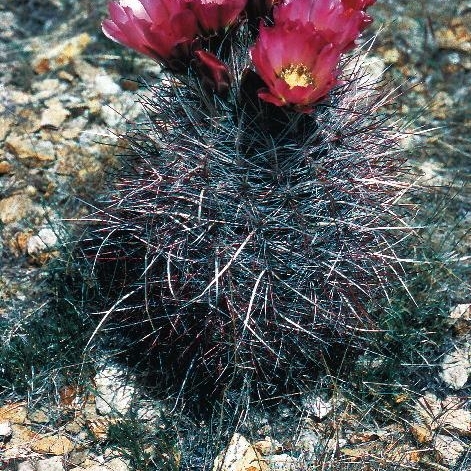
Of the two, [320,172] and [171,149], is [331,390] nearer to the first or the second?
[320,172]

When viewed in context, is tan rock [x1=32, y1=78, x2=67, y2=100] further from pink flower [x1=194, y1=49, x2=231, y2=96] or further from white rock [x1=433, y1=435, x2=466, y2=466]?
white rock [x1=433, y1=435, x2=466, y2=466]

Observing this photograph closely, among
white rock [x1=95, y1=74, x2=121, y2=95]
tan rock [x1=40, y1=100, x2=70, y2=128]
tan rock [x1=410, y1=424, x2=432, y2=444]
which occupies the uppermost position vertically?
tan rock [x1=40, y1=100, x2=70, y2=128]

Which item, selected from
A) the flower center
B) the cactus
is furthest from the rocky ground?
A: the flower center

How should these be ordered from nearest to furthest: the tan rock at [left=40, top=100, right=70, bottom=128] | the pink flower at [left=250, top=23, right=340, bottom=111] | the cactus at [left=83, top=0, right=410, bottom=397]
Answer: the pink flower at [left=250, top=23, right=340, bottom=111], the cactus at [left=83, top=0, right=410, bottom=397], the tan rock at [left=40, top=100, right=70, bottom=128]

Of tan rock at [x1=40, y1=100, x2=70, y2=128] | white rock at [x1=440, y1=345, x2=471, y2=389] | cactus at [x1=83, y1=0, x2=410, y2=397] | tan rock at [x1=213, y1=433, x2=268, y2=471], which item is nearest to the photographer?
cactus at [x1=83, y1=0, x2=410, y2=397]

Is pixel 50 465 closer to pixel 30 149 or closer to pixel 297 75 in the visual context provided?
pixel 297 75

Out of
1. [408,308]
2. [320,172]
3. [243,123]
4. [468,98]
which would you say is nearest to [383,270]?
[408,308]
